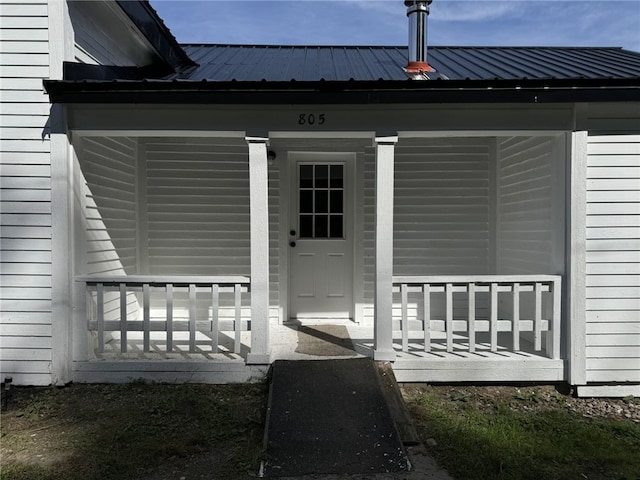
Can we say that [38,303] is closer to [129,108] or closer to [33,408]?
[33,408]

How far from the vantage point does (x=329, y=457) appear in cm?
280

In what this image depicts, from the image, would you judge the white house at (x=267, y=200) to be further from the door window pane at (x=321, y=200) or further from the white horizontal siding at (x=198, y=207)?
the door window pane at (x=321, y=200)

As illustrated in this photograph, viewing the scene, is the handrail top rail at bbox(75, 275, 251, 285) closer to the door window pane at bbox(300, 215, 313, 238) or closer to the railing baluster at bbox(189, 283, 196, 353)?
the railing baluster at bbox(189, 283, 196, 353)

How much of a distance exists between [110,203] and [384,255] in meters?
2.88

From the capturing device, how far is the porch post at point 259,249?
3.93m

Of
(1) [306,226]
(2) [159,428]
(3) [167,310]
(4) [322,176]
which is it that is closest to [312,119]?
(4) [322,176]

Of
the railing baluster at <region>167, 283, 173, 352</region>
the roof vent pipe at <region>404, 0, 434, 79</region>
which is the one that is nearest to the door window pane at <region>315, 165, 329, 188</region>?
the roof vent pipe at <region>404, 0, 434, 79</region>

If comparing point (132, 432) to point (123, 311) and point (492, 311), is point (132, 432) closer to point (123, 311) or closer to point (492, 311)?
point (123, 311)

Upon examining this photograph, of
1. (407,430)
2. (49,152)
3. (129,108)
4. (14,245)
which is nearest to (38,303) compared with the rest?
(14,245)

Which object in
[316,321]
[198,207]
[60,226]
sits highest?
[198,207]

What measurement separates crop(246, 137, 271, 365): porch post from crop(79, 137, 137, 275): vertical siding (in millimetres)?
1560

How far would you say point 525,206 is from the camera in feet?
15.8

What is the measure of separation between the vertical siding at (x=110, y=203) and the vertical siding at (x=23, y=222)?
1.24 ft

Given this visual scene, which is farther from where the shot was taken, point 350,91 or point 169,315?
point 169,315
